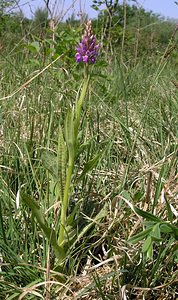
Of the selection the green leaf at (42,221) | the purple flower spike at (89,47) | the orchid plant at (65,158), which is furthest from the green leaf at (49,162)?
the purple flower spike at (89,47)

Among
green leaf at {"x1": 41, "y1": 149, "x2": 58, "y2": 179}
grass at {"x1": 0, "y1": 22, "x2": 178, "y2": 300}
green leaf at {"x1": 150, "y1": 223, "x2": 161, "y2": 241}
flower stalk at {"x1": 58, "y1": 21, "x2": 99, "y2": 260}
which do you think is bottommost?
grass at {"x1": 0, "y1": 22, "x2": 178, "y2": 300}

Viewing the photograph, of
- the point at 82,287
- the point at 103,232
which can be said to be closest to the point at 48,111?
the point at 103,232

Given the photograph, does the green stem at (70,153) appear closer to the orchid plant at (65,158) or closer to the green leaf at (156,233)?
the orchid plant at (65,158)

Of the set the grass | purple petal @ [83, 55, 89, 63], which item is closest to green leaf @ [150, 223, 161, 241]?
the grass

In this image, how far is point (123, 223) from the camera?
1215 mm

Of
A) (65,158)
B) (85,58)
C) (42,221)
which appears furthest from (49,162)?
(85,58)

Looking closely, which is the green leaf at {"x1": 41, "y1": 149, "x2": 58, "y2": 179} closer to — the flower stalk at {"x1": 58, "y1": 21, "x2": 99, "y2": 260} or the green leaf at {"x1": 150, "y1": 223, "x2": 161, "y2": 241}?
the flower stalk at {"x1": 58, "y1": 21, "x2": 99, "y2": 260}

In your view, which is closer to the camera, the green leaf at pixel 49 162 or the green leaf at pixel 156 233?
the green leaf at pixel 156 233

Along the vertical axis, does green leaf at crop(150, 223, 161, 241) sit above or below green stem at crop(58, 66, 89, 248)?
below

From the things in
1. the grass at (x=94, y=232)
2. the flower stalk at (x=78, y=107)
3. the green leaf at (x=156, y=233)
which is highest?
the flower stalk at (x=78, y=107)

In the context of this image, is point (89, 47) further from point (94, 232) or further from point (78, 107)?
point (94, 232)

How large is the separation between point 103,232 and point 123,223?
0.19 ft

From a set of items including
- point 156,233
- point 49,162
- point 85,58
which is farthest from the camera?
point 49,162

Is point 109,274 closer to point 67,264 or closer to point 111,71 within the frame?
point 67,264
